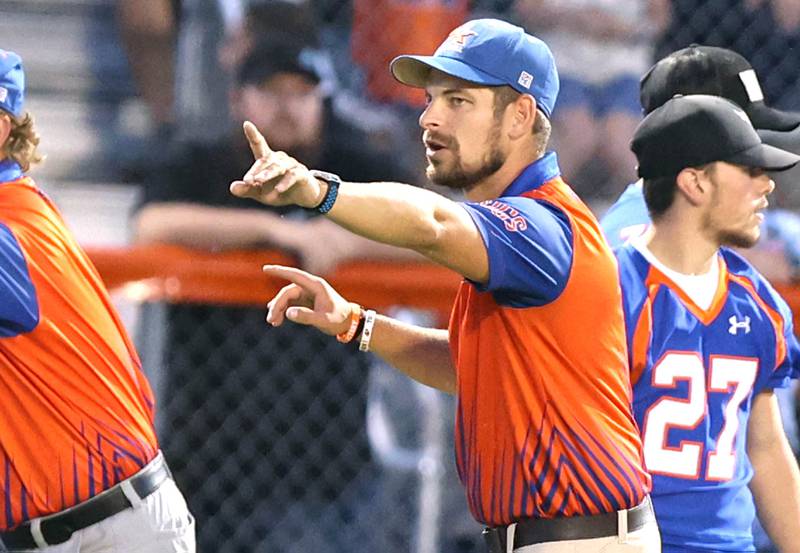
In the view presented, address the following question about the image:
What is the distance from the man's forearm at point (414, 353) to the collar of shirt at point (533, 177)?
65cm

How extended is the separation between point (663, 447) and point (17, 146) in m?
1.97

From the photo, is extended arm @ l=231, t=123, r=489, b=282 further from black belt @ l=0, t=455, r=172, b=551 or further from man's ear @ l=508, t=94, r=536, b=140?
black belt @ l=0, t=455, r=172, b=551

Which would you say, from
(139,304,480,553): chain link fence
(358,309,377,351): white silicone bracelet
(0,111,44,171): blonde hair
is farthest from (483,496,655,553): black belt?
(139,304,480,553): chain link fence

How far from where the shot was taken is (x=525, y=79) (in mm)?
3754

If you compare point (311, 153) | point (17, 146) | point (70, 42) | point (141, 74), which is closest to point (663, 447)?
point (17, 146)

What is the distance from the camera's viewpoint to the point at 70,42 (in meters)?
6.67

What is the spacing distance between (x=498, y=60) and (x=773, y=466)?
4.65 feet

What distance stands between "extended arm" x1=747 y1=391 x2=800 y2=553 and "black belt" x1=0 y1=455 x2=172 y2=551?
1.65m

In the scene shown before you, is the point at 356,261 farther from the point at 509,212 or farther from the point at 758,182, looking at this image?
the point at 509,212

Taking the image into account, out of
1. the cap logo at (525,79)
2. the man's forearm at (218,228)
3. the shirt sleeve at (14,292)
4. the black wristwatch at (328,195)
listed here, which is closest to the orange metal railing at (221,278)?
the man's forearm at (218,228)

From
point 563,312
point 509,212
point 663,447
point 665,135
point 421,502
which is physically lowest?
point 421,502

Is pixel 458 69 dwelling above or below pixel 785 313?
above

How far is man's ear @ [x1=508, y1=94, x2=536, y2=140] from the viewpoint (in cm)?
376

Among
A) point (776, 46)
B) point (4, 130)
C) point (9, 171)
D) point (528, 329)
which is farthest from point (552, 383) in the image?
point (776, 46)
